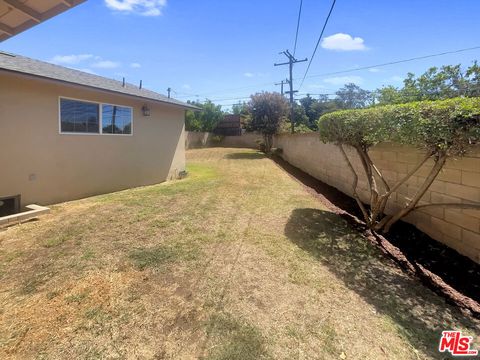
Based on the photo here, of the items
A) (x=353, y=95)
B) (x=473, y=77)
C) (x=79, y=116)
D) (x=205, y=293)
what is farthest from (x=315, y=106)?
(x=205, y=293)

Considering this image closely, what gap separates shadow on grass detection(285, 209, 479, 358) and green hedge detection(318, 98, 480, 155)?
1.82m

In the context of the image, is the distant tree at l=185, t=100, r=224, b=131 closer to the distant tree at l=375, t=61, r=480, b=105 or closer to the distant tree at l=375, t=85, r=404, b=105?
the distant tree at l=375, t=85, r=404, b=105

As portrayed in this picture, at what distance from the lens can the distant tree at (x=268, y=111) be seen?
19484 millimetres

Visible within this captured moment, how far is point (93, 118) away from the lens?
24.1 feet

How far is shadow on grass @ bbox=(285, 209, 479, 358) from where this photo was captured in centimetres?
266

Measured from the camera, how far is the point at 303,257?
13.1 feet

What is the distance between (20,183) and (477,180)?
8438mm

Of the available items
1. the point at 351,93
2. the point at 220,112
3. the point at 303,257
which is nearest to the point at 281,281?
the point at 303,257

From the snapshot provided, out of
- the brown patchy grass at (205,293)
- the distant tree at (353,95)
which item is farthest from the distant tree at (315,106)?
the brown patchy grass at (205,293)

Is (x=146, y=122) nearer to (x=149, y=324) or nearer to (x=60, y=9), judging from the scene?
(x=60, y=9)

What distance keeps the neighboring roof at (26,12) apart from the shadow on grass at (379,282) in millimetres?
4667

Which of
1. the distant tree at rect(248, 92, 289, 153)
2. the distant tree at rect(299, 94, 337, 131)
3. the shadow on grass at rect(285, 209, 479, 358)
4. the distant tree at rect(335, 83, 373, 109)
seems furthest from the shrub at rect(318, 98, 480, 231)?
the distant tree at rect(335, 83, 373, 109)

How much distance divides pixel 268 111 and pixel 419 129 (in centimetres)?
1645

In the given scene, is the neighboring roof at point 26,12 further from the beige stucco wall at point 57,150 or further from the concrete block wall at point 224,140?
the concrete block wall at point 224,140
